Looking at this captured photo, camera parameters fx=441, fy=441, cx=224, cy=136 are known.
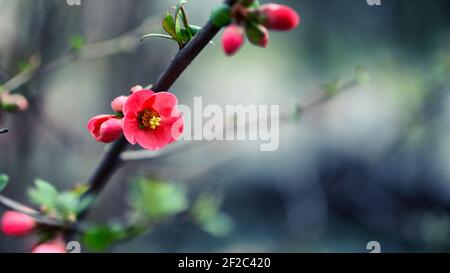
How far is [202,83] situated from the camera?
2072mm

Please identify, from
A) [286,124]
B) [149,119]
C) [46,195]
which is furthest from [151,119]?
[286,124]

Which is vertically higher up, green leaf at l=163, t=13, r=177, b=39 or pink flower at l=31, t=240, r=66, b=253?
green leaf at l=163, t=13, r=177, b=39

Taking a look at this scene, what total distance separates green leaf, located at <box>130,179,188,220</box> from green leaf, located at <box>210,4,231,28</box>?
0.64 meters

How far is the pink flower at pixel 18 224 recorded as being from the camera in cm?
70

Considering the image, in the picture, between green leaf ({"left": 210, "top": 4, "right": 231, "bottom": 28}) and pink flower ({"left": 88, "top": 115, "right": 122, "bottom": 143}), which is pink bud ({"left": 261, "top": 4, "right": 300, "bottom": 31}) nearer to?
green leaf ({"left": 210, "top": 4, "right": 231, "bottom": 28})

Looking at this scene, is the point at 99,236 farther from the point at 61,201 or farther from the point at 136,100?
the point at 136,100

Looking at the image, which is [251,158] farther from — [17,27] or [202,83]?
[17,27]

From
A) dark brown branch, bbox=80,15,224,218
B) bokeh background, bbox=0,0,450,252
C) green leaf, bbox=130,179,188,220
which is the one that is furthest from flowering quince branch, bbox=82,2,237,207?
bokeh background, bbox=0,0,450,252

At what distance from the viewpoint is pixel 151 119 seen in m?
0.59

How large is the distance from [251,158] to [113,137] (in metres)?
1.79

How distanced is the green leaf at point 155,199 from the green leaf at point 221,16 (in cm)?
64

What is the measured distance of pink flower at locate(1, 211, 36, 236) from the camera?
2.30 ft

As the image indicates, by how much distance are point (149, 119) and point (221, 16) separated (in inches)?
8.1
